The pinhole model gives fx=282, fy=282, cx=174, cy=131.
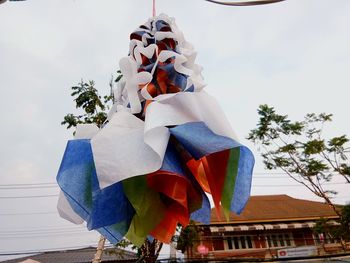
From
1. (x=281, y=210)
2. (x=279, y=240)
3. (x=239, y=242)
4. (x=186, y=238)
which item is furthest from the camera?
(x=281, y=210)

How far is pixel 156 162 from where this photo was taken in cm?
41

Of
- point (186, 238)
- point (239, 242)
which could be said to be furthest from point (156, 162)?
point (239, 242)

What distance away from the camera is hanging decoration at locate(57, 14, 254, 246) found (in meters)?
0.42

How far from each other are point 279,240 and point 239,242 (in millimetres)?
2004

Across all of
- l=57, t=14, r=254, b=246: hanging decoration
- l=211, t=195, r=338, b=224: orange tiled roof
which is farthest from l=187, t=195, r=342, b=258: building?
l=57, t=14, r=254, b=246: hanging decoration

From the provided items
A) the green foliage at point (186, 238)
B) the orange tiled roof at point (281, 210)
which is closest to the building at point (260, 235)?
the orange tiled roof at point (281, 210)

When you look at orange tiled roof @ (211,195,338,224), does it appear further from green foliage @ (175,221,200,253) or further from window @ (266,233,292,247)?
green foliage @ (175,221,200,253)

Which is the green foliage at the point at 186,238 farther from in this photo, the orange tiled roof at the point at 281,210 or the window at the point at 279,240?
the window at the point at 279,240

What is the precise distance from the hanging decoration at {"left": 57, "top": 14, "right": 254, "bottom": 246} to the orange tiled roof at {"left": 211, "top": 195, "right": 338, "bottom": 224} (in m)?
12.8

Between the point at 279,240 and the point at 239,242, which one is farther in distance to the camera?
the point at 279,240

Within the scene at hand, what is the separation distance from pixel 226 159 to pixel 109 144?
201mm

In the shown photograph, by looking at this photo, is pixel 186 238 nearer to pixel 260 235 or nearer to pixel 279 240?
pixel 260 235

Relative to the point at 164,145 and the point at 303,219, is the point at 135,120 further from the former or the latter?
the point at 303,219

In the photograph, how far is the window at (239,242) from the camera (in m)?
13.3
